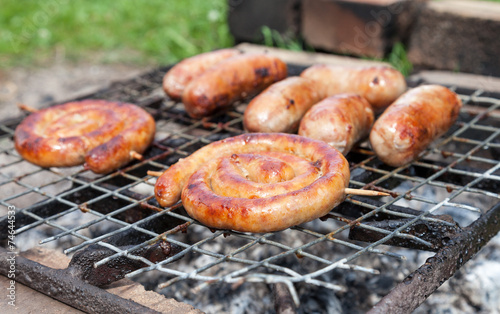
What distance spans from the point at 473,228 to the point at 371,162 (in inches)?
35.2

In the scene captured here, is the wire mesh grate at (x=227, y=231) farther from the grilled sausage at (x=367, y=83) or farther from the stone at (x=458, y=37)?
the stone at (x=458, y=37)

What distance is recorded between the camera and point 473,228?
233 centimetres

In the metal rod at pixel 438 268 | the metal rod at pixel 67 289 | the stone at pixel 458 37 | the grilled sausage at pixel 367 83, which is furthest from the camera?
the stone at pixel 458 37

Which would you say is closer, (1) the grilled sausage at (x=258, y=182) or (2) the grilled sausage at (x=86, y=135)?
(1) the grilled sausage at (x=258, y=182)

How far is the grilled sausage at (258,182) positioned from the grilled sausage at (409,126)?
41 centimetres

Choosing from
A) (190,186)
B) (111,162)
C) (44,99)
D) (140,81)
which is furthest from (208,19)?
(190,186)

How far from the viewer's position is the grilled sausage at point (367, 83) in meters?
3.43

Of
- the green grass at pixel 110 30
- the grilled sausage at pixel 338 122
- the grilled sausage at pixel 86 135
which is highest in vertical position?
the grilled sausage at pixel 338 122

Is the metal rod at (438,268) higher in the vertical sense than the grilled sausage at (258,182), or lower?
lower

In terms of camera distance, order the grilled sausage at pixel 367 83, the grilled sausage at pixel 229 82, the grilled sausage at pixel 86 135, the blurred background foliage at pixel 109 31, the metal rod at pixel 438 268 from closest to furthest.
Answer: the metal rod at pixel 438 268, the grilled sausage at pixel 86 135, the grilled sausage at pixel 367 83, the grilled sausage at pixel 229 82, the blurred background foliage at pixel 109 31

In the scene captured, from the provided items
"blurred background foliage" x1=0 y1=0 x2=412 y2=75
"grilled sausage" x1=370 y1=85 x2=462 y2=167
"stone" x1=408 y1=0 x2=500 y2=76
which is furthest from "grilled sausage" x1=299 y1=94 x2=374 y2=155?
"blurred background foliage" x1=0 y1=0 x2=412 y2=75

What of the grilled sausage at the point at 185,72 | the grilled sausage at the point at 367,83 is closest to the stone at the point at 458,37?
the grilled sausage at the point at 367,83

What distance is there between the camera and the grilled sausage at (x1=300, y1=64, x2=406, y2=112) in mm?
3434

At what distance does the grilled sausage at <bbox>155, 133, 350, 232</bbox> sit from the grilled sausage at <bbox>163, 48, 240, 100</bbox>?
53.1 inches
